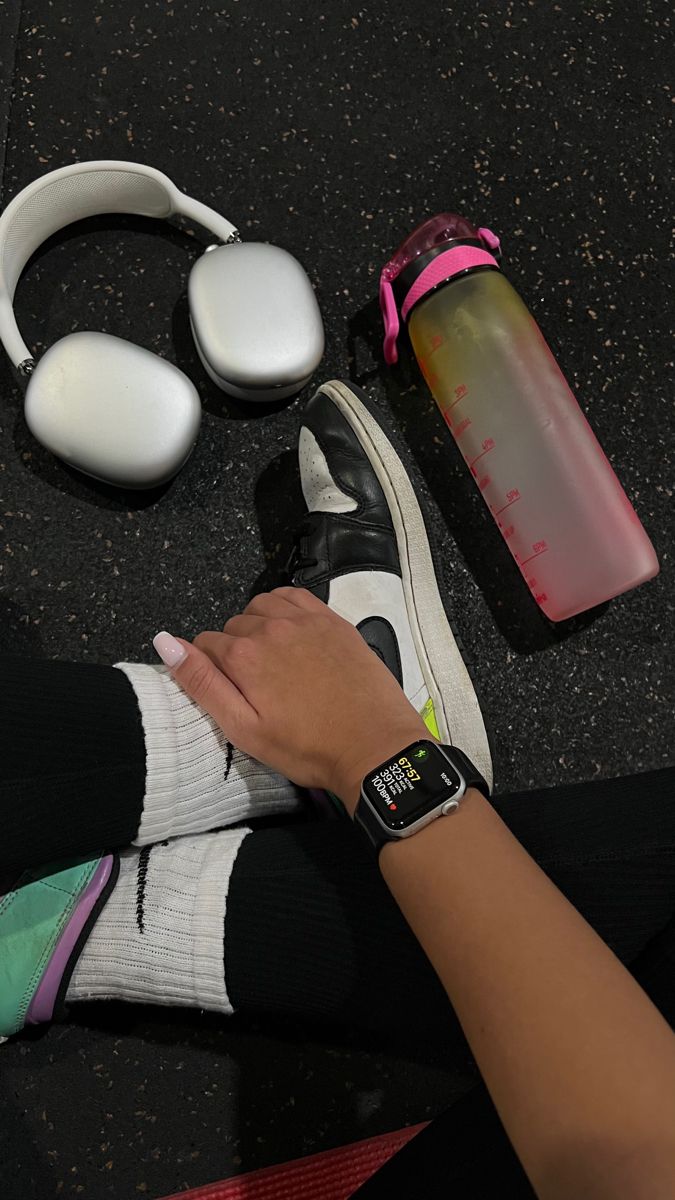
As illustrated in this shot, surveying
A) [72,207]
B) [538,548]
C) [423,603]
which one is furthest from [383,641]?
[72,207]

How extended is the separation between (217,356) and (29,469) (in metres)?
0.23

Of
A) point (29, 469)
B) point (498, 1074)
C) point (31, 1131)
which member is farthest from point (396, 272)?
point (31, 1131)

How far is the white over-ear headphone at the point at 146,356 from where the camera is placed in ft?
2.35

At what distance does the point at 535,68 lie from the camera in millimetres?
937

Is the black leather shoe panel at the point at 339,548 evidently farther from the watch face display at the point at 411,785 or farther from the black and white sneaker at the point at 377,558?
the watch face display at the point at 411,785

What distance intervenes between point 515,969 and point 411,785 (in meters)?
0.12

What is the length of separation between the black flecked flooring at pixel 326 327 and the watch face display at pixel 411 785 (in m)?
0.33

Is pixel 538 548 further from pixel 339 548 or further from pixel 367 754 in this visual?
pixel 367 754

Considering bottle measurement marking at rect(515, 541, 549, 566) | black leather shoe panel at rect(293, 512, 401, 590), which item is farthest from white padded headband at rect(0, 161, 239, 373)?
bottle measurement marking at rect(515, 541, 549, 566)

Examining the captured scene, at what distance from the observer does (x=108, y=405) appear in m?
0.71

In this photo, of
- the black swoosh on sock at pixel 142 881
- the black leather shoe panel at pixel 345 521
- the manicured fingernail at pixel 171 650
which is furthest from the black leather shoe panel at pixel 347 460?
the black swoosh on sock at pixel 142 881

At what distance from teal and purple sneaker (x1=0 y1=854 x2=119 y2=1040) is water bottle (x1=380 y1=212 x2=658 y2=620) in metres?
0.49

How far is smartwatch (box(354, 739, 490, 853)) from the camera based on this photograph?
49 centimetres

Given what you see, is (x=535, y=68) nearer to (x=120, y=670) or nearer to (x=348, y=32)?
(x=348, y=32)
